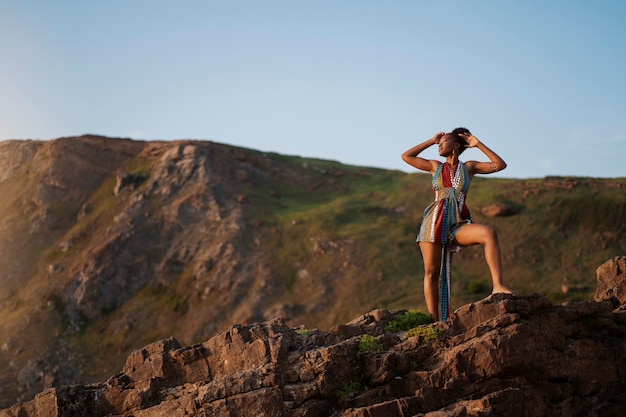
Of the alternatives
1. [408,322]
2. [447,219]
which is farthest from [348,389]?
→ [447,219]

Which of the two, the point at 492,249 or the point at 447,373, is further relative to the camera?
the point at 492,249

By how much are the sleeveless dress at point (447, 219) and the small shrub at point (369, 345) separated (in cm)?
167

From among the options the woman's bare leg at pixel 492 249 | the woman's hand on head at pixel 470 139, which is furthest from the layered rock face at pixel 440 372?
the woman's hand on head at pixel 470 139

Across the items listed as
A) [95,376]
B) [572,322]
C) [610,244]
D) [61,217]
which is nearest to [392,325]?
[572,322]

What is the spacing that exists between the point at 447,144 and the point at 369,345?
383cm

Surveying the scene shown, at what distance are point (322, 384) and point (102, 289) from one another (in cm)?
4249

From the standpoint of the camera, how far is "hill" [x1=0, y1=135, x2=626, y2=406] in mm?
46094

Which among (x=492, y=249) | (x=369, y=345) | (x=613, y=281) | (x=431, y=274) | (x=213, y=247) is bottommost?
(x=369, y=345)

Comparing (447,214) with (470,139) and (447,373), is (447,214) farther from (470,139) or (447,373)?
(447,373)

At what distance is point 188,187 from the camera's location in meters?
58.2

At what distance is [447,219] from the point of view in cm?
1336

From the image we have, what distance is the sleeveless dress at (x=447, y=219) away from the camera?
13344 millimetres

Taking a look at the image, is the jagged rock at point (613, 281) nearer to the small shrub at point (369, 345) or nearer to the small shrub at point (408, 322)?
the small shrub at point (408, 322)

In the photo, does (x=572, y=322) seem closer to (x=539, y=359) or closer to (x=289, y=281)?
(x=539, y=359)
